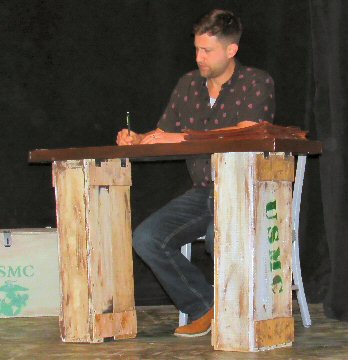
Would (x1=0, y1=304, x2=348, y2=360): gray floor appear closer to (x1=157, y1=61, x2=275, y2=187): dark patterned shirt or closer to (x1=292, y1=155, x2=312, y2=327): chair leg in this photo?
(x1=292, y1=155, x2=312, y2=327): chair leg

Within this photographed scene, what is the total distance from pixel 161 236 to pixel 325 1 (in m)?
1.48

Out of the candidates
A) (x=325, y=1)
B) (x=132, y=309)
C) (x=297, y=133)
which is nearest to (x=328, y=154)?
(x=325, y=1)

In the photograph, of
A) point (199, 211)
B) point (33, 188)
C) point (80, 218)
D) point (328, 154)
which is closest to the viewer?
point (80, 218)

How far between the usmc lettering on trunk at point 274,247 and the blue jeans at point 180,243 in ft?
1.26

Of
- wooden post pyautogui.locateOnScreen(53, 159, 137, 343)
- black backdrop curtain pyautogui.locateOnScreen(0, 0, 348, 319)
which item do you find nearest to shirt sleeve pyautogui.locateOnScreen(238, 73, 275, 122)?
wooden post pyautogui.locateOnScreen(53, 159, 137, 343)

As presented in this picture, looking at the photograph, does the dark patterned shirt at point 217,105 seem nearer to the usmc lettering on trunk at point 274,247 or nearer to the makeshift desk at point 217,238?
the makeshift desk at point 217,238

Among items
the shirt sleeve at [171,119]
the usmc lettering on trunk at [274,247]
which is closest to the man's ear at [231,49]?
the shirt sleeve at [171,119]

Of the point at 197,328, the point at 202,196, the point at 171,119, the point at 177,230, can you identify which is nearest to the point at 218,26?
the point at 171,119

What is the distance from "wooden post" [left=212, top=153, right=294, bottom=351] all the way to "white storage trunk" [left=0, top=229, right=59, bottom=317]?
136 centimetres

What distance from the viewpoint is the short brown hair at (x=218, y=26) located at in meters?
3.64

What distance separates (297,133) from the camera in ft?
10.8

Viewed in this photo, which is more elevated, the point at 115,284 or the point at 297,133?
the point at 297,133

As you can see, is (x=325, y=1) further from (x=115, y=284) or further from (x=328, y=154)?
(x=115, y=284)

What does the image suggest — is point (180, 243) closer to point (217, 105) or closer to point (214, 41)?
point (217, 105)
